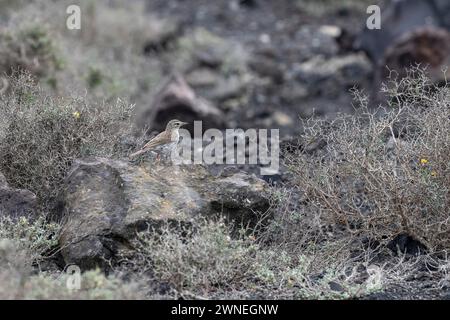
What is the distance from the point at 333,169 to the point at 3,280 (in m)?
2.77

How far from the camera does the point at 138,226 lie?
6.12 m

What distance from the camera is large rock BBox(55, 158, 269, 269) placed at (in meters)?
6.13

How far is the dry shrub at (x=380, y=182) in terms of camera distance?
6.45 meters

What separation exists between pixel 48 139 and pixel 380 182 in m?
2.69

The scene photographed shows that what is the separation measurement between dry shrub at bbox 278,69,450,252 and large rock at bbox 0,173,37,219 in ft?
6.27

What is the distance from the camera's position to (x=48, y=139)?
6.89 metres

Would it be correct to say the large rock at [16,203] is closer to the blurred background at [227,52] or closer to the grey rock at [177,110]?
the blurred background at [227,52]

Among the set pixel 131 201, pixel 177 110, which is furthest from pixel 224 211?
pixel 177 110

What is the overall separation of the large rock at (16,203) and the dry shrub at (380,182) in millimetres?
1911

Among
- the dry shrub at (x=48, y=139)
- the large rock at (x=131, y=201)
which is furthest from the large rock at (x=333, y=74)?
the large rock at (x=131, y=201)

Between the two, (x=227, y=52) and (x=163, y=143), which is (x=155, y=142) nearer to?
(x=163, y=143)
